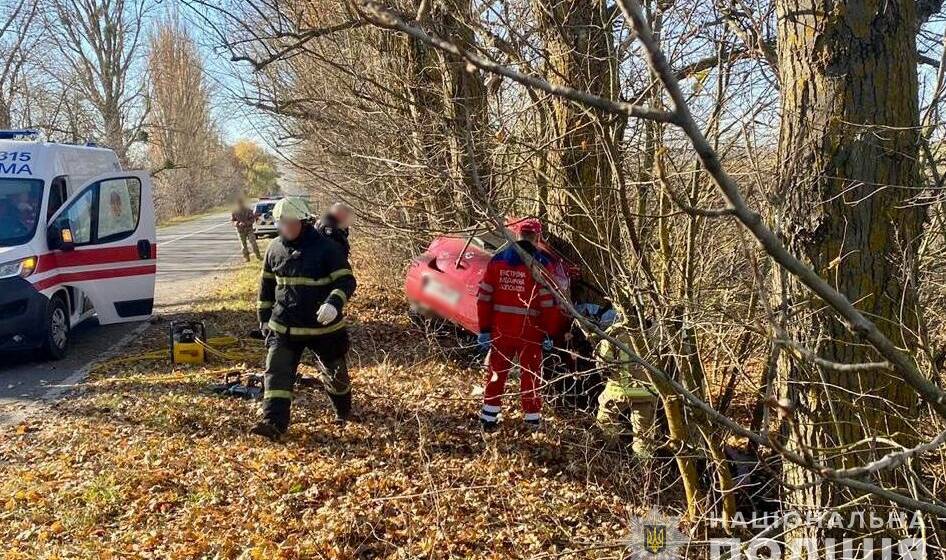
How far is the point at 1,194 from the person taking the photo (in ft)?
25.8

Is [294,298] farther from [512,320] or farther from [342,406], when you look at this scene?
[512,320]

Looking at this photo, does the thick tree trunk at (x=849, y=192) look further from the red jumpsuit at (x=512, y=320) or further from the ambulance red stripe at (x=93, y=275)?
the ambulance red stripe at (x=93, y=275)

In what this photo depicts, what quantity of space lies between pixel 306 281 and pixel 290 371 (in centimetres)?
73

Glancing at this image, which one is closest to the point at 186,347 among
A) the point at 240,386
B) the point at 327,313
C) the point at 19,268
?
the point at 240,386

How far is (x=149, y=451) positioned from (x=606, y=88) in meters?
4.20

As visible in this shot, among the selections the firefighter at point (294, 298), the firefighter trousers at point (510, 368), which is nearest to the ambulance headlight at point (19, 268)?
the firefighter at point (294, 298)

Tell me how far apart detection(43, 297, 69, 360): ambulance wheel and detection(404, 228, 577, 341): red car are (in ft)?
13.2

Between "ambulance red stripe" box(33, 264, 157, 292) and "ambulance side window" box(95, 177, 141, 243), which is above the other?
"ambulance side window" box(95, 177, 141, 243)

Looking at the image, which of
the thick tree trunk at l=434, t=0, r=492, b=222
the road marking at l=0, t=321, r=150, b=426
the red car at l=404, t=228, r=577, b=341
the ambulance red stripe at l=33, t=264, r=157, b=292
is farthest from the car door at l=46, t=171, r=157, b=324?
the thick tree trunk at l=434, t=0, r=492, b=222

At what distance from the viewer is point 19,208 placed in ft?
25.6

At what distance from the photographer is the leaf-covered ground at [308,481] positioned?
3.98 m

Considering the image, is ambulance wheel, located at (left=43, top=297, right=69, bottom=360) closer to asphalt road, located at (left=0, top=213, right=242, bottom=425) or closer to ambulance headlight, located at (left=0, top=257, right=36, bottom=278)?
asphalt road, located at (left=0, top=213, right=242, bottom=425)

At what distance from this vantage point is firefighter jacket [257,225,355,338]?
5.38 meters

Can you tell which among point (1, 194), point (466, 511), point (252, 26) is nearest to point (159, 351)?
point (1, 194)
